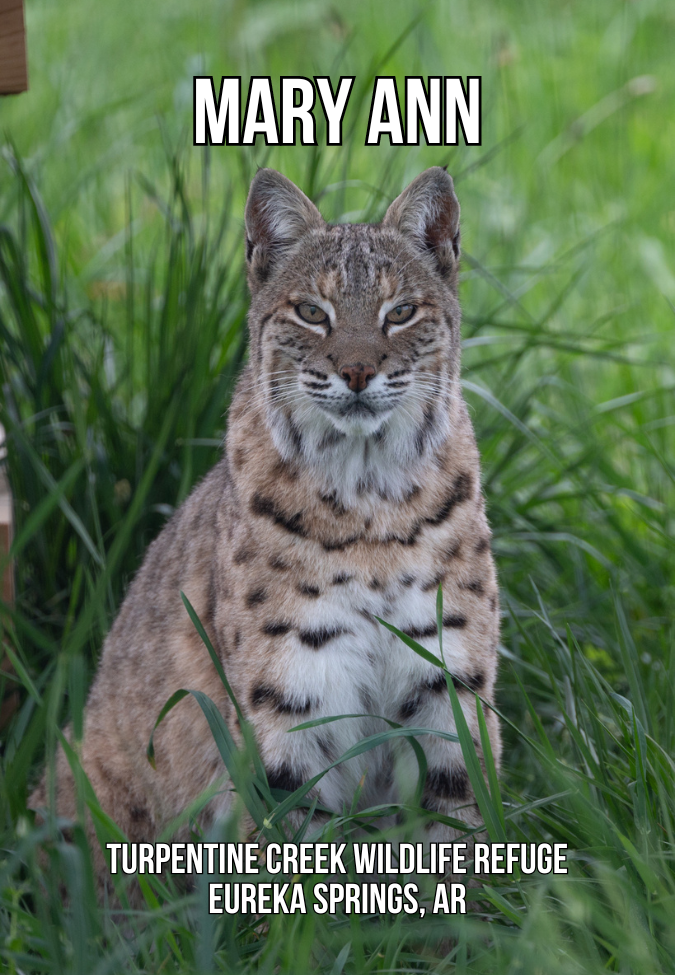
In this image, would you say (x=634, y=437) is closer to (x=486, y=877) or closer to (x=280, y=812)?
(x=486, y=877)

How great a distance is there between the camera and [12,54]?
3.09 m

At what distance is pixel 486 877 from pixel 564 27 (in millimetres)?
6953

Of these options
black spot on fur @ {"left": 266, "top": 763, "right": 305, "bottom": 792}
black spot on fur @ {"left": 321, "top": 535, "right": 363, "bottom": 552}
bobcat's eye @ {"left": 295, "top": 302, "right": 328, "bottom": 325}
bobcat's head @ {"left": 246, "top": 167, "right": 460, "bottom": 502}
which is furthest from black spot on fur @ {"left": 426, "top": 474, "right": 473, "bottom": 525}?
black spot on fur @ {"left": 266, "top": 763, "right": 305, "bottom": 792}

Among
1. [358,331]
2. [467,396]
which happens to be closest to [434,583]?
[358,331]

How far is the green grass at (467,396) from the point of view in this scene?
2539mm

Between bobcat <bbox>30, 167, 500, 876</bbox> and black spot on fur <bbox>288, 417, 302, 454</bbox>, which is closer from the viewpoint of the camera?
bobcat <bbox>30, 167, 500, 876</bbox>

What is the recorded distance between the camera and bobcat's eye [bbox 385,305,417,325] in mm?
2918

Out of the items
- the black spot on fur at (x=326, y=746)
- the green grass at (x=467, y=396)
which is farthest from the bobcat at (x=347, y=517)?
the green grass at (x=467, y=396)

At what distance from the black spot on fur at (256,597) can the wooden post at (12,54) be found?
4.99 feet

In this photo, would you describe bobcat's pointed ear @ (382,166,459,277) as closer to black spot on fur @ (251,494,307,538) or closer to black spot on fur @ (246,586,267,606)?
black spot on fur @ (251,494,307,538)

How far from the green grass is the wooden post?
1.03m

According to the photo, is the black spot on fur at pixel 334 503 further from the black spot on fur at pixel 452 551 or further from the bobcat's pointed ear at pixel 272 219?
the bobcat's pointed ear at pixel 272 219

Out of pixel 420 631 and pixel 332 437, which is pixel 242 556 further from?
pixel 420 631

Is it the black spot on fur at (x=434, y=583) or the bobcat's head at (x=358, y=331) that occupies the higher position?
the bobcat's head at (x=358, y=331)
